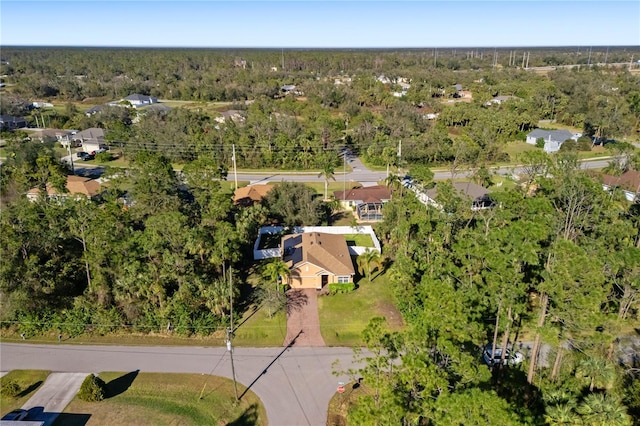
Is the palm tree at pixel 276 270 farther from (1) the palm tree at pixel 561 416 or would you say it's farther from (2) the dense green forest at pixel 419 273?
(1) the palm tree at pixel 561 416

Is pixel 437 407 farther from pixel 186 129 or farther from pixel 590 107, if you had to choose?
pixel 590 107

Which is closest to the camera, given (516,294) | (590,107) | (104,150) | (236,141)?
(516,294)

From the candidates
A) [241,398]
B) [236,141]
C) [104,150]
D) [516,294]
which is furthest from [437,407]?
[104,150]

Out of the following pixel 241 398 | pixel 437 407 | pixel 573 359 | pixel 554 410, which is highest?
pixel 437 407

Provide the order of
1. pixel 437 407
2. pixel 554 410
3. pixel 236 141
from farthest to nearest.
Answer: pixel 236 141 < pixel 554 410 < pixel 437 407

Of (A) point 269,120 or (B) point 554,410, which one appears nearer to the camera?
(B) point 554,410

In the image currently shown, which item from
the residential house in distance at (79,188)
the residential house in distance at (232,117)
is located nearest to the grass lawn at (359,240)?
the residential house in distance at (79,188)

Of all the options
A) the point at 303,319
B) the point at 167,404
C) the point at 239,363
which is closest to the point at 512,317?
the point at 303,319

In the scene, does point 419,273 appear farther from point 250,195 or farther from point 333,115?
point 333,115
